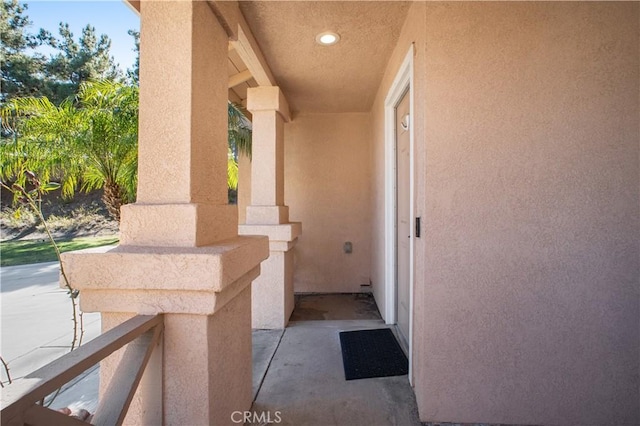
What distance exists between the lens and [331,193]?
4.48 m

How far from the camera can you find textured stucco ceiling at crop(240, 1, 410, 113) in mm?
2059

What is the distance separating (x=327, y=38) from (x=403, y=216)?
169 cm

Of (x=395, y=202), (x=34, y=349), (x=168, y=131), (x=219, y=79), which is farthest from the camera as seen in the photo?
(x=395, y=202)

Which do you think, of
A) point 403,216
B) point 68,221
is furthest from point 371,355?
point 68,221

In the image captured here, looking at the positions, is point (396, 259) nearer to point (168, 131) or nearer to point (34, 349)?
point (168, 131)

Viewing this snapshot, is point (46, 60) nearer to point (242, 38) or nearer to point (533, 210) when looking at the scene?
point (242, 38)

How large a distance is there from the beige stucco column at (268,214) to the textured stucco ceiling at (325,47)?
1.21 ft

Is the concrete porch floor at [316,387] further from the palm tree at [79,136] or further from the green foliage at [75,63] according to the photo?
the green foliage at [75,63]

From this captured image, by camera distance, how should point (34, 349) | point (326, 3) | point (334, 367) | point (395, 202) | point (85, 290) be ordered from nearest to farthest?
point (85, 290)
point (326, 3)
point (334, 367)
point (34, 349)
point (395, 202)

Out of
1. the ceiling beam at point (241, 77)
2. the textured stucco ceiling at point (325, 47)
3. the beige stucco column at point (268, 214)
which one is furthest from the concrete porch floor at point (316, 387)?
the ceiling beam at point (241, 77)

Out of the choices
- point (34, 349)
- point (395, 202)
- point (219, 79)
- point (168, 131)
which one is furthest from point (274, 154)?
point (34, 349)

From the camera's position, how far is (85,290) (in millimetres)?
1165

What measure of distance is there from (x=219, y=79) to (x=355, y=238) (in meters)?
3.26

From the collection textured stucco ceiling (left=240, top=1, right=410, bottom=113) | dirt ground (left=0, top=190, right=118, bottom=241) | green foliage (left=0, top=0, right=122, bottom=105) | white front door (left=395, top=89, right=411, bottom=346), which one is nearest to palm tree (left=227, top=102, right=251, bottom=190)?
textured stucco ceiling (left=240, top=1, right=410, bottom=113)
